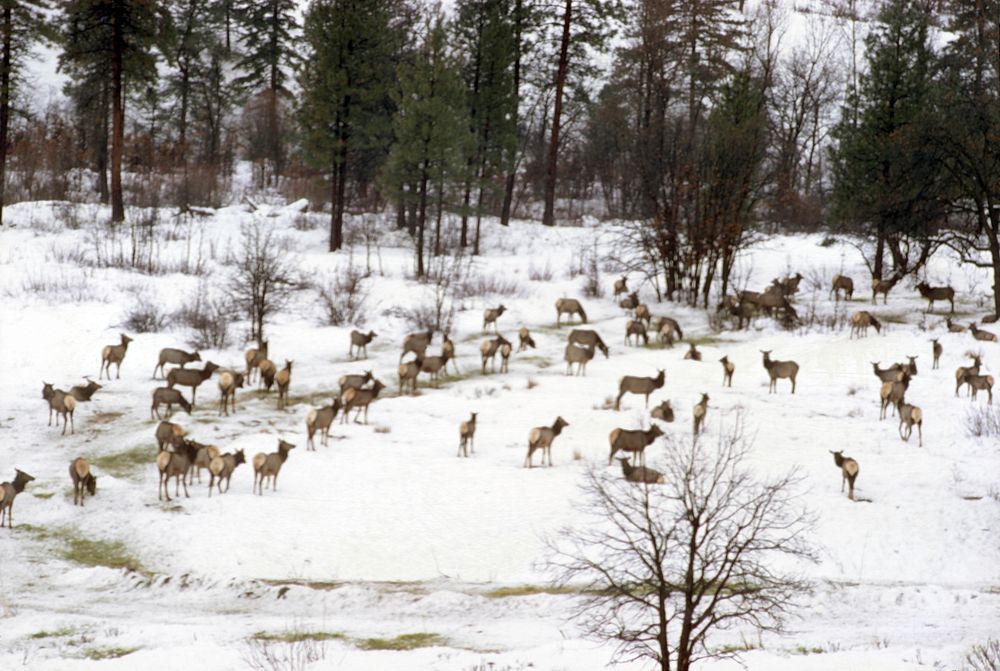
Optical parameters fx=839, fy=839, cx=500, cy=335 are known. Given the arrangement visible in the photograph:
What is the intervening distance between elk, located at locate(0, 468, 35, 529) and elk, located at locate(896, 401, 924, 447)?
15911 millimetres

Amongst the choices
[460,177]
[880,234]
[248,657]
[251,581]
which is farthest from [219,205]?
[248,657]

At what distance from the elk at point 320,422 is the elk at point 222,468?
174 cm

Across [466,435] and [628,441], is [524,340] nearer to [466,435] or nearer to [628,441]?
[466,435]

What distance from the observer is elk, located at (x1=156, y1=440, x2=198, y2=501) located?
1330cm

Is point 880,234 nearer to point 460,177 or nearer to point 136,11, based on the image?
point 460,177

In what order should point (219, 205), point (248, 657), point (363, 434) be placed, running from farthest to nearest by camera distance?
point (219, 205)
point (363, 434)
point (248, 657)

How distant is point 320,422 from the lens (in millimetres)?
16266

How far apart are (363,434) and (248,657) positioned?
8.73 m

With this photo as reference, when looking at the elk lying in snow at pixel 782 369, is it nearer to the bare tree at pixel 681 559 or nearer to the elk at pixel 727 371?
the elk at pixel 727 371

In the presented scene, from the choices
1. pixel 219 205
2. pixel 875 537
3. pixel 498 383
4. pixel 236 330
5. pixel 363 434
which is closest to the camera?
pixel 875 537

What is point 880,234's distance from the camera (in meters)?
30.9

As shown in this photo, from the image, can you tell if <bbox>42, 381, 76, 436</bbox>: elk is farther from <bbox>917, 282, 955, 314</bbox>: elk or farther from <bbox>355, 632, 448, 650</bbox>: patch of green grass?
<bbox>917, 282, 955, 314</bbox>: elk

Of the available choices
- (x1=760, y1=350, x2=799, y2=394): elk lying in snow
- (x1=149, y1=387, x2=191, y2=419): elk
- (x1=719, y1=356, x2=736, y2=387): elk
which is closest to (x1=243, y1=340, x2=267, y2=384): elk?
(x1=149, y1=387, x2=191, y2=419): elk

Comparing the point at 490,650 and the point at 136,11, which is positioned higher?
the point at 136,11
